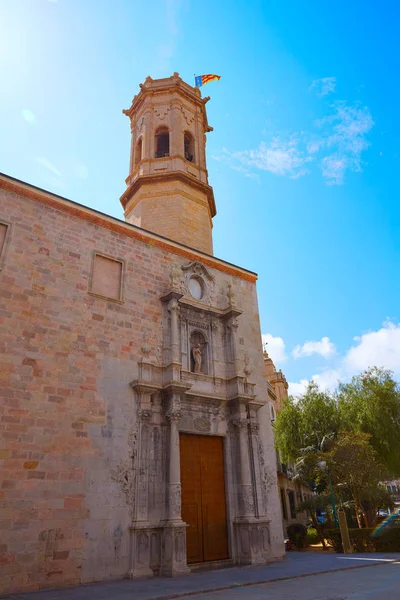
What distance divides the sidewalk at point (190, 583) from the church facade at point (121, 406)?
51 cm

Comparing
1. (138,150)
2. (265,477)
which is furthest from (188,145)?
(265,477)

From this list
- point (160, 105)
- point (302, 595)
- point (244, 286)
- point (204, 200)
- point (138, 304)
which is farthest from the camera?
point (160, 105)

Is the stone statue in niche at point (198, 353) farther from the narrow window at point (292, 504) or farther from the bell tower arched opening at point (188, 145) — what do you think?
the narrow window at point (292, 504)

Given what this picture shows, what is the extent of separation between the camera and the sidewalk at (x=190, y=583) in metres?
7.00

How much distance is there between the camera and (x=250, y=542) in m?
11.0

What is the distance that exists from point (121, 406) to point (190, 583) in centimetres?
404

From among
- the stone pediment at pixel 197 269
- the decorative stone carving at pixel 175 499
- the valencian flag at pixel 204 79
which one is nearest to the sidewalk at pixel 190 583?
the decorative stone carving at pixel 175 499

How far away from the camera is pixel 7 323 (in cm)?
930

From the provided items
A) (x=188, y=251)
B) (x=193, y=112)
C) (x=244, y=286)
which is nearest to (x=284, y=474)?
(x=244, y=286)

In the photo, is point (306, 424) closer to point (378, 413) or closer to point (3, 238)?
point (378, 413)

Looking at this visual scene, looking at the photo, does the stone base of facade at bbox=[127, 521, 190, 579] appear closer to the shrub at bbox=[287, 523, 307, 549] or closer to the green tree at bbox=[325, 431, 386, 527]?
the green tree at bbox=[325, 431, 386, 527]

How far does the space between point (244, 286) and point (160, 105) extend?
31.7 ft

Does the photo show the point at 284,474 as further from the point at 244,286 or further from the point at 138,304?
the point at 138,304

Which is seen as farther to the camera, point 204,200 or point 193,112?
point 193,112
